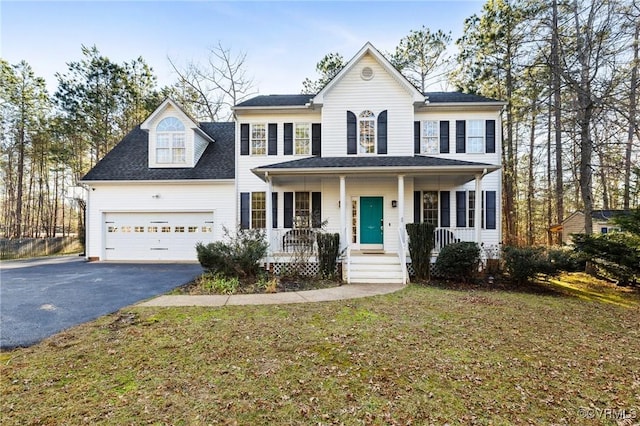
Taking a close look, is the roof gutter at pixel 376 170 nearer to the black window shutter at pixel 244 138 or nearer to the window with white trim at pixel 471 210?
the window with white trim at pixel 471 210

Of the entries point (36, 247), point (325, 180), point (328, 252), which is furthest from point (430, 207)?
point (36, 247)

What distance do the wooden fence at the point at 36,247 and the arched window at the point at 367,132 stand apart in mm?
19977

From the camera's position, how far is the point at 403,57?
20.8m

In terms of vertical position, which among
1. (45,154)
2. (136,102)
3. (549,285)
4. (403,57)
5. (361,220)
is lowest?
(549,285)

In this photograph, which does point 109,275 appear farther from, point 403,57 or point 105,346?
point 403,57

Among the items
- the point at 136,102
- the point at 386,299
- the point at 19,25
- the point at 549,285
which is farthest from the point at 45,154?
the point at 549,285

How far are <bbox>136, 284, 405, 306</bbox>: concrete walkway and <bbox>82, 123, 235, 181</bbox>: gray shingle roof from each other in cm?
734

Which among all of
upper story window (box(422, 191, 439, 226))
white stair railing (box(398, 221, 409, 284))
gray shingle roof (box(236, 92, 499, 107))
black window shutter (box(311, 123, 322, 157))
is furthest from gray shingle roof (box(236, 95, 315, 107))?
white stair railing (box(398, 221, 409, 284))

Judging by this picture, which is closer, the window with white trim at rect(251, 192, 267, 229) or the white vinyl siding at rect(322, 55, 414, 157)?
the white vinyl siding at rect(322, 55, 414, 157)

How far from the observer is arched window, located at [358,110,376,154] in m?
12.2

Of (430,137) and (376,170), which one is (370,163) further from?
(430,137)

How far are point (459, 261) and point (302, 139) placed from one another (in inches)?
311

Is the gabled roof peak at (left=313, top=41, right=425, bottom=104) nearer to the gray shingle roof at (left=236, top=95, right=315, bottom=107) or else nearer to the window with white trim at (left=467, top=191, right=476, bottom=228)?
the gray shingle roof at (left=236, top=95, right=315, bottom=107)

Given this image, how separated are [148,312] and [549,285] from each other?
11.5 m
